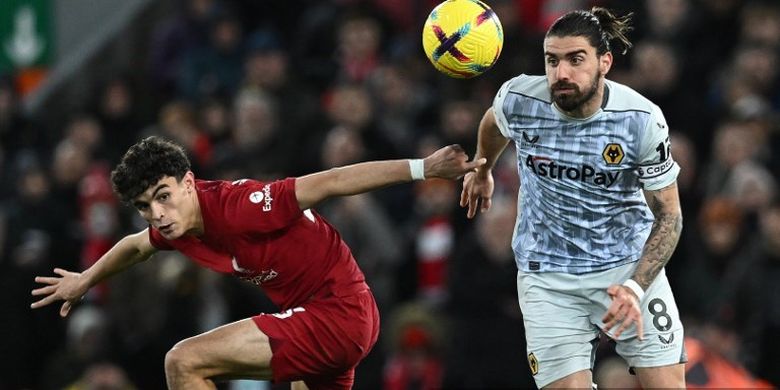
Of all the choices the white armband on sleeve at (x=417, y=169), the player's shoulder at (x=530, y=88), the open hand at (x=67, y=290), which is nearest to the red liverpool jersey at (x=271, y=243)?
the open hand at (x=67, y=290)

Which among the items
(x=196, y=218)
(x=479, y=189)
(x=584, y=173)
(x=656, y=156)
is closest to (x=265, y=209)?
(x=196, y=218)

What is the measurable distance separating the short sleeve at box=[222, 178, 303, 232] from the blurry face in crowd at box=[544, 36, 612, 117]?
1387mm

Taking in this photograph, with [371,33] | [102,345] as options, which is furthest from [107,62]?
[102,345]

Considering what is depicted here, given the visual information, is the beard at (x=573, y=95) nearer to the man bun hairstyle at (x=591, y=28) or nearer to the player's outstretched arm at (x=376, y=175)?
the man bun hairstyle at (x=591, y=28)

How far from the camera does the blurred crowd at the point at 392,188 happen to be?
10.6 metres

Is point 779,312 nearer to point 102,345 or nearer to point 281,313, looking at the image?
point 281,313

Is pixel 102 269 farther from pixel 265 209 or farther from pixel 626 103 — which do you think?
pixel 626 103

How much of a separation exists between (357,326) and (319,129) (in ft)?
17.0

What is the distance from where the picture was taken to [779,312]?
33.8 ft

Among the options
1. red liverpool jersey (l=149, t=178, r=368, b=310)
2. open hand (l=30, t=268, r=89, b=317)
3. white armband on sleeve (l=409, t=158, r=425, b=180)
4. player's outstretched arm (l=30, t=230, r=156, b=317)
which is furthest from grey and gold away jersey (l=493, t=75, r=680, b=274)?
open hand (l=30, t=268, r=89, b=317)

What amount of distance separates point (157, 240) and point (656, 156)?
2.57 m

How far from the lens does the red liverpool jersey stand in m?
7.64

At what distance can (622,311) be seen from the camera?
7035 mm

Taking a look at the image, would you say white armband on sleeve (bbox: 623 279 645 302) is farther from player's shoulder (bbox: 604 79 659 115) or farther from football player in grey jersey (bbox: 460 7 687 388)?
player's shoulder (bbox: 604 79 659 115)
